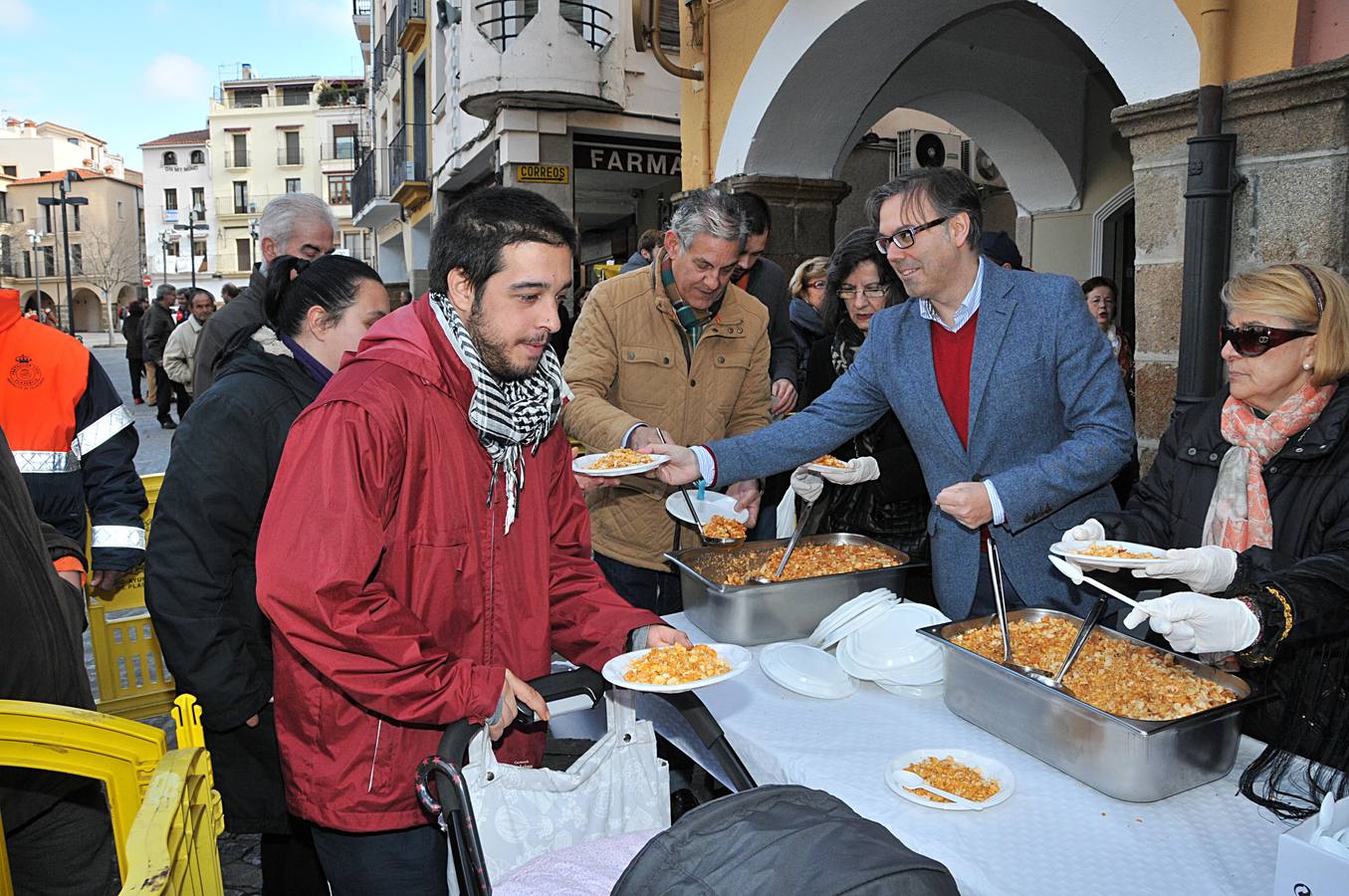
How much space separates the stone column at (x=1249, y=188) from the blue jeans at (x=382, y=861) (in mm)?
3677

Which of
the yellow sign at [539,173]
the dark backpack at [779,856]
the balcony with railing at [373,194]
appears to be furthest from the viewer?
the balcony with railing at [373,194]

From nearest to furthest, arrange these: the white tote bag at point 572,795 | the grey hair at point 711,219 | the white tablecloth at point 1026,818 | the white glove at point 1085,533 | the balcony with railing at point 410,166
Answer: the white tablecloth at point 1026,818 < the white tote bag at point 572,795 < the white glove at point 1085,533 < the grey hair at point 711,219 < the balcony with railing at point 410,166

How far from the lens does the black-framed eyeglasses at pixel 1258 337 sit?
2.32m

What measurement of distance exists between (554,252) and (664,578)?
75.4 inches

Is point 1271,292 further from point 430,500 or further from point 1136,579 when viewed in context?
point 430,500

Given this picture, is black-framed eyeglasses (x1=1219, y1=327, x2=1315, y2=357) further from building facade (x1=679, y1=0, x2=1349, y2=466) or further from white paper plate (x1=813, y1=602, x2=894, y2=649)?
building facade (x1=679, y1=0, x2=1349, y2=466)

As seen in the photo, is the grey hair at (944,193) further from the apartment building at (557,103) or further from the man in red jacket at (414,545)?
the apartment building at (557,103)

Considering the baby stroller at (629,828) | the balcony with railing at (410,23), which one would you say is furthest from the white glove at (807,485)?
the balcony with railing at (410,23)

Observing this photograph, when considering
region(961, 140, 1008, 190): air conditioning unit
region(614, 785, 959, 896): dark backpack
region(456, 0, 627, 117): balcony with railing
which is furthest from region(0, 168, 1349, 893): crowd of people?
region(456, 0, 627, 117): balcony with railing

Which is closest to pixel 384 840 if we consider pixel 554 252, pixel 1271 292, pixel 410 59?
pixel 554 252

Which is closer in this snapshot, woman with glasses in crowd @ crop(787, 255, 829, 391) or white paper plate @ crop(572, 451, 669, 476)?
white paper plate @ crop(572, 451, 669, 476)

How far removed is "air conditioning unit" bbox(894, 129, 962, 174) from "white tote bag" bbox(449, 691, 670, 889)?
11.0 meters

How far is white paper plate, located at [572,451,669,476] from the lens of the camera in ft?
9.74

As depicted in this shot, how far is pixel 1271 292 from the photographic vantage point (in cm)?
237
